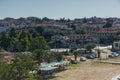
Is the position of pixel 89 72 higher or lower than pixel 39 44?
lower

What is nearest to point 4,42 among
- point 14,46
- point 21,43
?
point 14,46

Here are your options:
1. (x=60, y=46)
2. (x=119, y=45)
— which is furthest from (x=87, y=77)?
(x=60, y=46)

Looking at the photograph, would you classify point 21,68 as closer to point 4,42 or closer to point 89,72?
point 89,72

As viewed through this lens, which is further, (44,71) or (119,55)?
(119,55)

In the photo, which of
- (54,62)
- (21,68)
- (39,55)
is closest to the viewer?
(21,68)

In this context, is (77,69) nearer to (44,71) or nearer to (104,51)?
(44,71)

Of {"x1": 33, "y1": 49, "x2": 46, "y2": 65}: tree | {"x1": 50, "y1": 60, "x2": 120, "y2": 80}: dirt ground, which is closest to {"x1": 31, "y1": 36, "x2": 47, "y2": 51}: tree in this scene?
{"x1": 50, "y1": 60, "x2": 120, "y2": 80}: dirt ground

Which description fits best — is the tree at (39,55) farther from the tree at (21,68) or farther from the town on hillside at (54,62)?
the tree at (21,68)

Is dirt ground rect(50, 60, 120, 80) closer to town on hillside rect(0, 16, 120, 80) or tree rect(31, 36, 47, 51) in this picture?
town on hillside rect(0, 16, 120, 80)

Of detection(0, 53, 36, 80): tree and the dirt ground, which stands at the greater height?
detection(0, 53, 36, 80): tree
